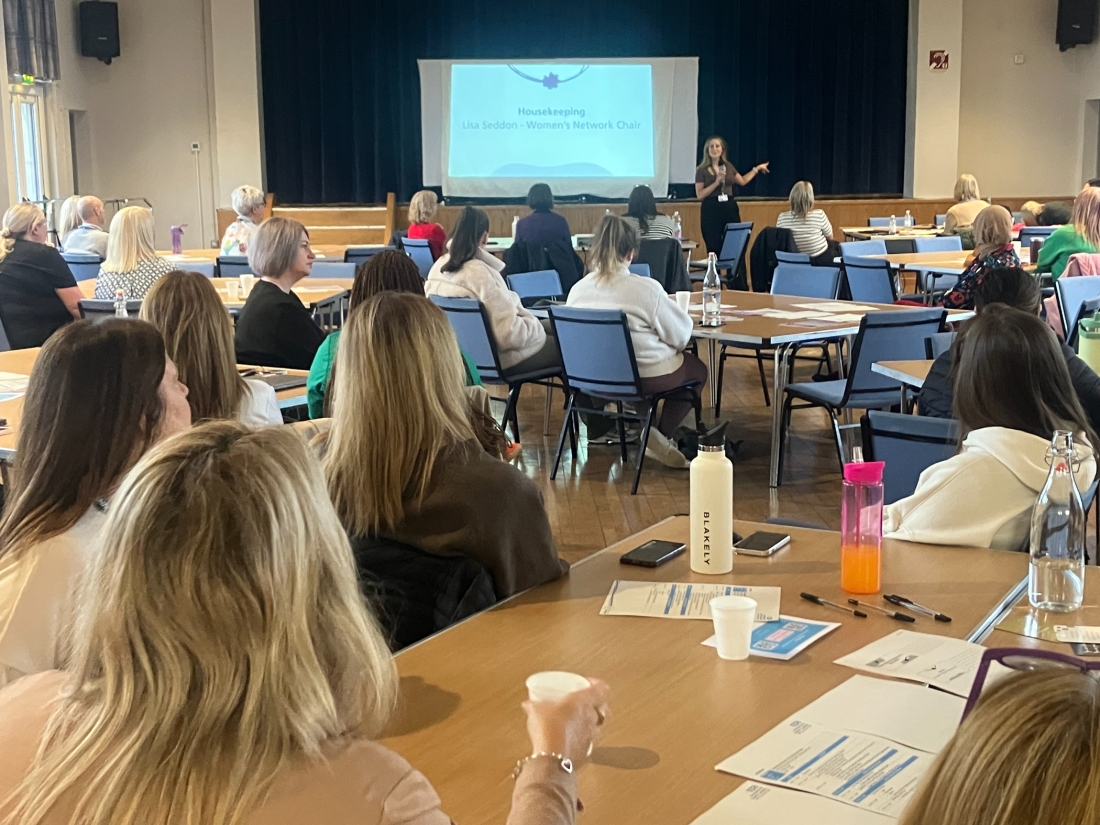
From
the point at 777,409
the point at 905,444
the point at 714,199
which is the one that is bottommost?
the point at 777,409

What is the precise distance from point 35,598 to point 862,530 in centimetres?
134

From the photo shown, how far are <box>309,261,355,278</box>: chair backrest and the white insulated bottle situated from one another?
5.78m

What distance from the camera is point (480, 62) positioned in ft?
46.3

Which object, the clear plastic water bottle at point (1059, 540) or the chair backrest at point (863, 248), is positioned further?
the chair backrest at point (863, 248)

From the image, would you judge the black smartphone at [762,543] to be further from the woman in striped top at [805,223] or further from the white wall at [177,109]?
the white wall at [177,109]

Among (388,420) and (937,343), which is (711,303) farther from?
(388,420)

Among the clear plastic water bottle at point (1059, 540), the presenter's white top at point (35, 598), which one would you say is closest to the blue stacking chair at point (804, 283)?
the clear plastic water bottle at point (1059, 540)

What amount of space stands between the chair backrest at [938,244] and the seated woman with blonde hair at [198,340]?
639 centimetres

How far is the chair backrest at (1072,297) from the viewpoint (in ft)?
20.0

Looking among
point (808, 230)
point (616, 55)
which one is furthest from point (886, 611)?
point (616, 55)

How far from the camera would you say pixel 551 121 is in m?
14.2

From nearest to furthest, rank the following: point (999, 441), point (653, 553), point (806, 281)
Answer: point (653, 553), point (999, 441), point (806, 281)

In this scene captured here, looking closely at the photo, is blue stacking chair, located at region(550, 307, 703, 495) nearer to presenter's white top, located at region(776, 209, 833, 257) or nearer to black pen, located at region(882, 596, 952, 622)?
black pen, located at region(882, 596, 952, 622)

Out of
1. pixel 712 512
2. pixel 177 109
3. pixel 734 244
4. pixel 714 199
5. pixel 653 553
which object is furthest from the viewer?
pixel 177 109
